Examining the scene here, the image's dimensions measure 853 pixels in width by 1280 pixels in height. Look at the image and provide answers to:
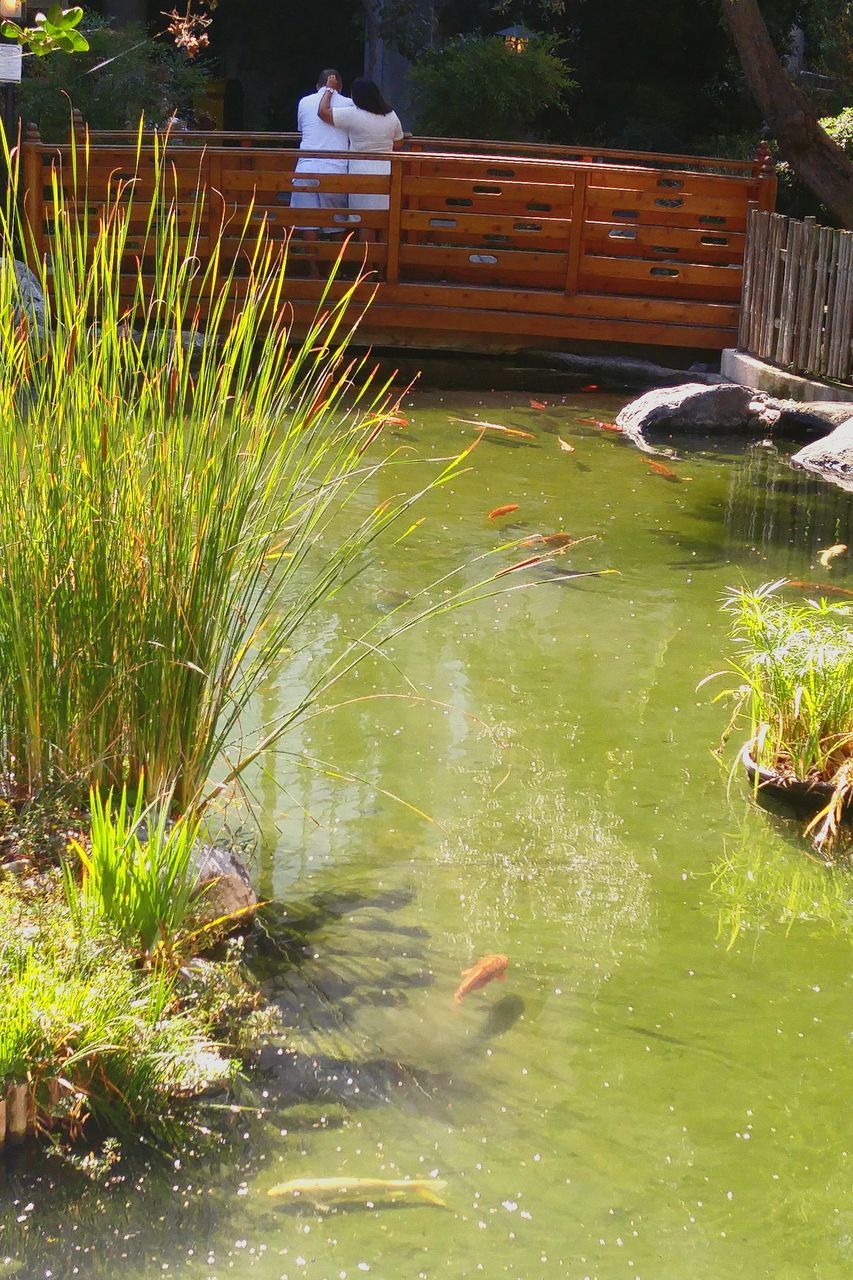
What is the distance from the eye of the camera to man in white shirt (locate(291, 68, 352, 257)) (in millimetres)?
10031

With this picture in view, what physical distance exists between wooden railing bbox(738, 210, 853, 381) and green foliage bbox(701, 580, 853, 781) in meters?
4.76

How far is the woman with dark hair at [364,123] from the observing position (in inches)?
394

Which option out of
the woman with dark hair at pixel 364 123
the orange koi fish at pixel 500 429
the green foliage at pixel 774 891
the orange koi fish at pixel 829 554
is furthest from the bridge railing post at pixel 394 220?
the green foliage at pixel 774 891

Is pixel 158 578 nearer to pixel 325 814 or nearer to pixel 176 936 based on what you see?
pixel 176 936

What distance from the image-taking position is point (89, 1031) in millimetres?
2471

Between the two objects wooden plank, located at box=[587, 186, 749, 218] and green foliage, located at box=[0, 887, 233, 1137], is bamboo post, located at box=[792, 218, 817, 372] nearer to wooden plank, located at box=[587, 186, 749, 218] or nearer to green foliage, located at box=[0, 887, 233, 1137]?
wooden plank, located at box=[587, 186, 749, 218]

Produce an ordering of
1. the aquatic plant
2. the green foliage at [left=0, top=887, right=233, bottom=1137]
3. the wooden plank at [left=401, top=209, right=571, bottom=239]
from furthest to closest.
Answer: the wooden plank at [left=401, top=209, right=571, bottom=239] < the aquatic plant < the green foliage at [left=0, top=887, right=233, bottom=1137]

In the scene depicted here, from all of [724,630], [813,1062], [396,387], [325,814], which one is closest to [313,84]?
[396,387]

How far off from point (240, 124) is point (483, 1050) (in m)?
17.0

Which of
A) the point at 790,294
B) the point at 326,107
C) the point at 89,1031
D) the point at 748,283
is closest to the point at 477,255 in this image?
the point at 326,107

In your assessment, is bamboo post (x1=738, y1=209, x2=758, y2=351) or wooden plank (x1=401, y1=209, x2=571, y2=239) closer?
bamboo post (x1=738, y1=209, x2=758, y2=351)

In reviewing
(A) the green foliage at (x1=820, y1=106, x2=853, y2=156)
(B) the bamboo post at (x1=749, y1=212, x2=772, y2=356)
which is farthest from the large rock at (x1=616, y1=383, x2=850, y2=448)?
(A) the green foliage at (x1=820, y1=106, x2=853, y2=156)

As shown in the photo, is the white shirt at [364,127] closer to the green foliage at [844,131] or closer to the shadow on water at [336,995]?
the green foliage at [844,131]

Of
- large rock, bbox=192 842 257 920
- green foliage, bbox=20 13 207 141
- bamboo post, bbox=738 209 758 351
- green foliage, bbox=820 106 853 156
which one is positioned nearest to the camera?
large rock, bbox=192 842 257 920
